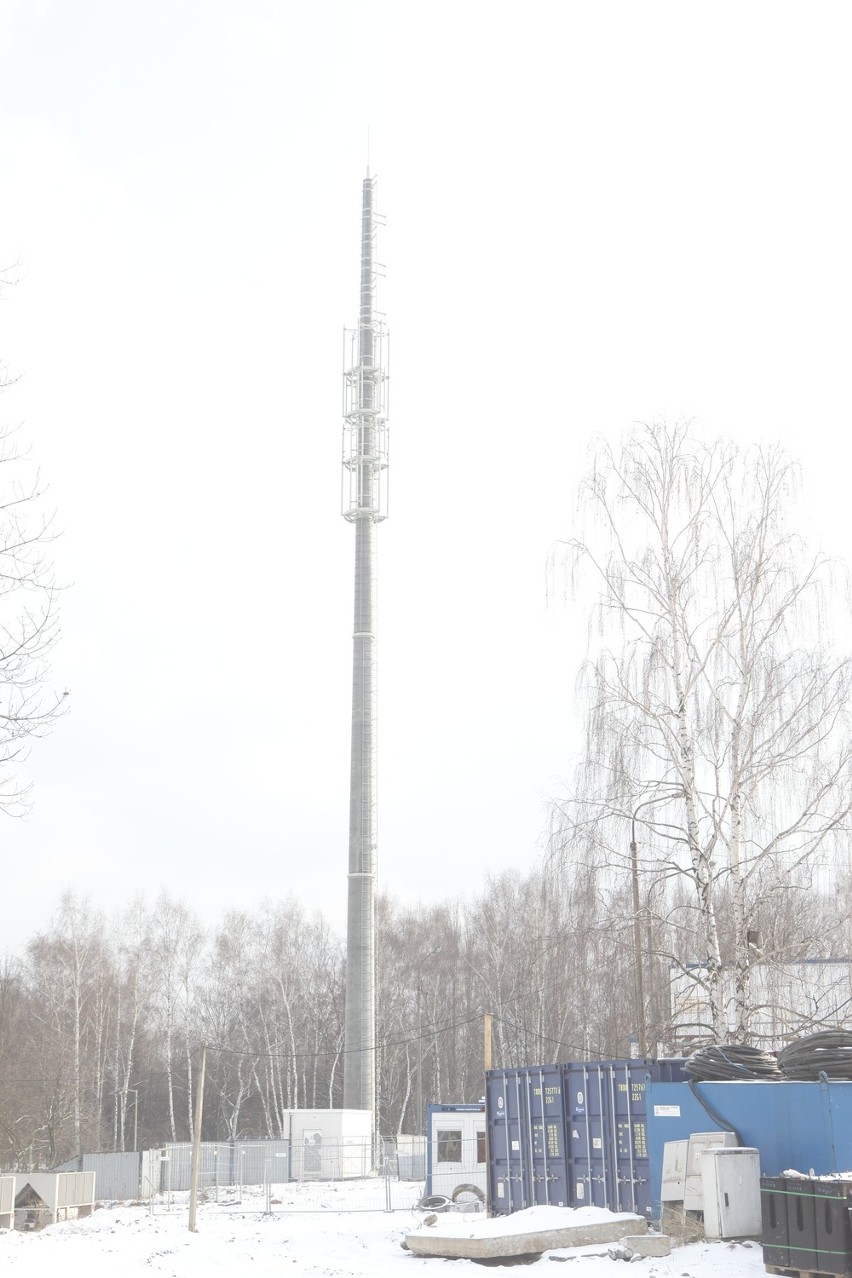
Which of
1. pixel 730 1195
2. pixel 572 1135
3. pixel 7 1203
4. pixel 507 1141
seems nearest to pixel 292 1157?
pixel 7 1203

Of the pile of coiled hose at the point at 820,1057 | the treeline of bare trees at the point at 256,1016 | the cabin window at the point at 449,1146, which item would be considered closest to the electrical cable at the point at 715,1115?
the pile of coiled hose at the point at 820,1057

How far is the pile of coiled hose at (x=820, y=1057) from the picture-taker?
15.3m

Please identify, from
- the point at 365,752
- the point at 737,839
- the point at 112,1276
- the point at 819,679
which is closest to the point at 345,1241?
the point at 112,1276

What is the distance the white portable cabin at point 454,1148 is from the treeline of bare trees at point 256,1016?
→ 70.6 feet

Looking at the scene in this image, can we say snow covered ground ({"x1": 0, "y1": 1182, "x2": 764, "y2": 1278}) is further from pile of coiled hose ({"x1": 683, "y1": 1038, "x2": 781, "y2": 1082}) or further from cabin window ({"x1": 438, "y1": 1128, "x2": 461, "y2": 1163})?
A: pile of coiled hose ({"x1": 683, "y1": 1038, "x2": 781, "y2": 1082})

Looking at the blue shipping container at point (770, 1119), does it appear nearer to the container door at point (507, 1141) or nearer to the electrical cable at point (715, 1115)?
the electrical cable at point (715, 1115)

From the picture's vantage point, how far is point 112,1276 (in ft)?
53.0

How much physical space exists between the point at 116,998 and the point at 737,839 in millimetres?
54584

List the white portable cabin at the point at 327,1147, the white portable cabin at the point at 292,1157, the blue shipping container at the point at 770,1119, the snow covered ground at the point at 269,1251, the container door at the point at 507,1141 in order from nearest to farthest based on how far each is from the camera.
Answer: the snow covered ground at the point at 269,1251 → the blue shipping container at the point at 770,1119 → the container door at the point at 507,1141 → the white portable cabin at the point at 292,1157 → the white portable cabin at the point at 327,1147

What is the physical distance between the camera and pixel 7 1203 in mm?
28859

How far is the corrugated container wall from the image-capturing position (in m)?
18.3

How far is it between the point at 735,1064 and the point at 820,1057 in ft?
4.87

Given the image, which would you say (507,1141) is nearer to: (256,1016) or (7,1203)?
(7,1203)

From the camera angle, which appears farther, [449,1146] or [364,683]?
[364,683]
